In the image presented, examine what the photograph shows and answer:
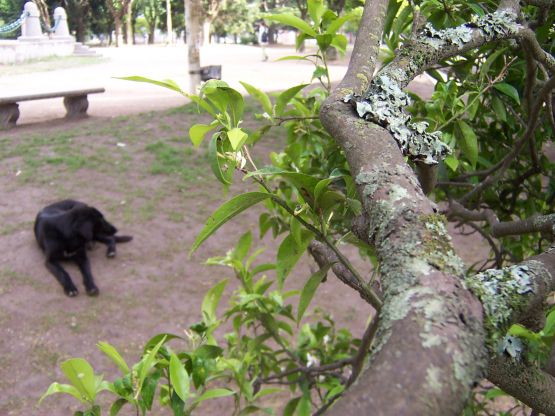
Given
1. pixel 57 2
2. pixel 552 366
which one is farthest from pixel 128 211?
pixel 552 366

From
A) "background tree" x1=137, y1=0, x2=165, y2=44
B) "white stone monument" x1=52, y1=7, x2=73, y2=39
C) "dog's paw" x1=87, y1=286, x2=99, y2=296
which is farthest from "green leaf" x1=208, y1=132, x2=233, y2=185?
"white stone monument" x1=52, y1=7, x2=73, y2=39

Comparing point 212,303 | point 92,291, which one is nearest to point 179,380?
point 212,303

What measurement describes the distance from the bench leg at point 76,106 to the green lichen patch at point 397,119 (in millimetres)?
9076

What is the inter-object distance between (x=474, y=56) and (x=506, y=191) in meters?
0.74

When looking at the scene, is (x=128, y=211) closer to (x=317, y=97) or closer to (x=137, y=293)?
(x=137, y=293)

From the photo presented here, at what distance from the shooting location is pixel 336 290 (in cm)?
483

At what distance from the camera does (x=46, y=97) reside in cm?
882

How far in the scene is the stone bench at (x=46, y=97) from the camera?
27.2 ft

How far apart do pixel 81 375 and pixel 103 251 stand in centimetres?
417

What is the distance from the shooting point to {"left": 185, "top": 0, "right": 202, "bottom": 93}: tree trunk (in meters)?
8.67

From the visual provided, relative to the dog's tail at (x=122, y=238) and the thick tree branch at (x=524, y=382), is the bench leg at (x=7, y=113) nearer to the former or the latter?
the dog's tail at (x=122, y=238)

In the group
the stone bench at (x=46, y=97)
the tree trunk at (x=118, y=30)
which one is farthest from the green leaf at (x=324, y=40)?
the stone bench at (x=46, y=97)

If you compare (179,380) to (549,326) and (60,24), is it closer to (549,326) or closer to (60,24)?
(549,326)

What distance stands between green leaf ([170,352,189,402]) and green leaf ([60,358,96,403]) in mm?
218
